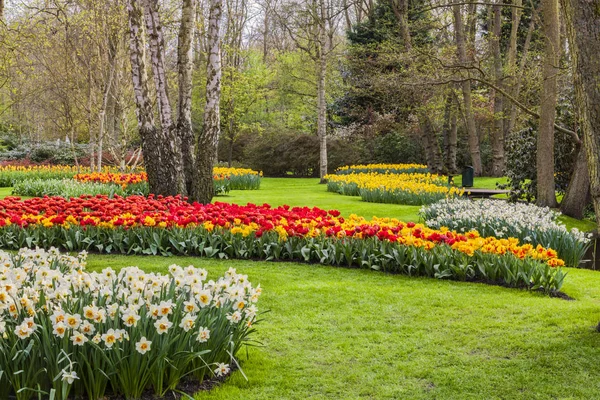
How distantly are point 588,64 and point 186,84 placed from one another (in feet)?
31.7

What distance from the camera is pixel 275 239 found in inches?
Result: 293

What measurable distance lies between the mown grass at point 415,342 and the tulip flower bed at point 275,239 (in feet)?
0.92

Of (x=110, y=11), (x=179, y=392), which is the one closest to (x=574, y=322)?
(x=179, y=392)

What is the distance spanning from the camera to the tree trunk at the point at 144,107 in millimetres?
11953

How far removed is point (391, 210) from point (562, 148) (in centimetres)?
462

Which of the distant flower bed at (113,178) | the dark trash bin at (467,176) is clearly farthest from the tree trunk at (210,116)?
the dark trash bin at (467,176)

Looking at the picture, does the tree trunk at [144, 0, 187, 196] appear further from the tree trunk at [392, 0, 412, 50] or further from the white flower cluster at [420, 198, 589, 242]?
the tree trunk at [392, 0, 412, 50]

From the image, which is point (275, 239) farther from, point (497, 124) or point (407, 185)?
point (497, 124)

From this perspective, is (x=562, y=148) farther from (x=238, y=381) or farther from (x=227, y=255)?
(x=238, y=381)

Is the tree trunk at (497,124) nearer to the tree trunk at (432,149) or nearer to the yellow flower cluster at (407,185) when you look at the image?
the tree trunk at (432,149)

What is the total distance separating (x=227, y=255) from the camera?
7.53 meters

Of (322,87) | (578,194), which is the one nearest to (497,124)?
(322,87)

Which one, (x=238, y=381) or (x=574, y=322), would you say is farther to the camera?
(x=574, y=322)

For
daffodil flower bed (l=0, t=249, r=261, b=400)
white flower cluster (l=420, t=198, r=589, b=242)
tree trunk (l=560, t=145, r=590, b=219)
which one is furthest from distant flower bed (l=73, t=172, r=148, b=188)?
daffodil flower bed (l=0, t=249, r=261, b=400)
